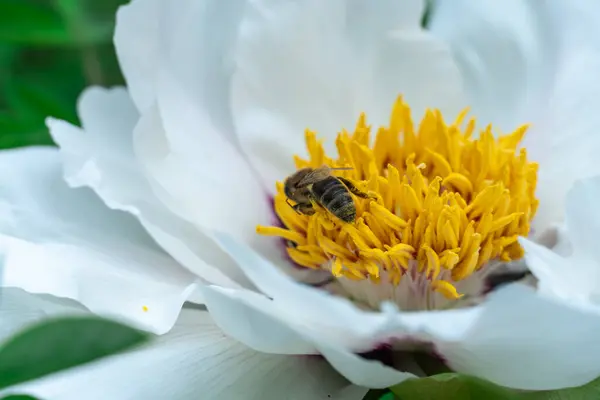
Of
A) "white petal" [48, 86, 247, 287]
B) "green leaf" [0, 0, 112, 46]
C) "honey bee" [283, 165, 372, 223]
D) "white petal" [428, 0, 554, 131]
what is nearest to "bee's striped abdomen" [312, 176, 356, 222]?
"honey bee" [283, 165, 372, 223]

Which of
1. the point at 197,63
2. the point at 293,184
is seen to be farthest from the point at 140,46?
the point at 293,184

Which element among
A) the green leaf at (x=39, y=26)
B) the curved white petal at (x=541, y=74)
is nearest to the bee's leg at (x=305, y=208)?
the curved white petal at (x=541, y=74)

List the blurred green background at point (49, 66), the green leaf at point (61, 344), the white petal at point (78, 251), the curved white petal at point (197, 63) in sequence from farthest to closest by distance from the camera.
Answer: the blurred green background at point (49, 66) → the curved white petal at point (197, 63) → the white petal at point (78, 251) → the green leaf at point (61, 344)

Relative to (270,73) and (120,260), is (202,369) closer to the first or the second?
(120,260)

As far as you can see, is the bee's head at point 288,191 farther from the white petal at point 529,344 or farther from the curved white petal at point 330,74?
the white petal at point 529,344

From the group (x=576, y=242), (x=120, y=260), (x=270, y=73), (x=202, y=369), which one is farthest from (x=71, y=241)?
(x=576, y=242)

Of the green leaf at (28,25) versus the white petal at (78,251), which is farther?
the green leaf at (28,25)

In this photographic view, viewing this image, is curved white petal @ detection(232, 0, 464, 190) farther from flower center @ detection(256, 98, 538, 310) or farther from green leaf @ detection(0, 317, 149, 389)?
green leaf @ detection(0, 317, 149, 389)

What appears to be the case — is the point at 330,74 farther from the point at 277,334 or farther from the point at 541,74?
the point at 277,334

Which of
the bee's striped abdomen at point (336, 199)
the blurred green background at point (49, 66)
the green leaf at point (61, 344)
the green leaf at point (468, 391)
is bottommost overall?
the green leaf at point (468, 391)
